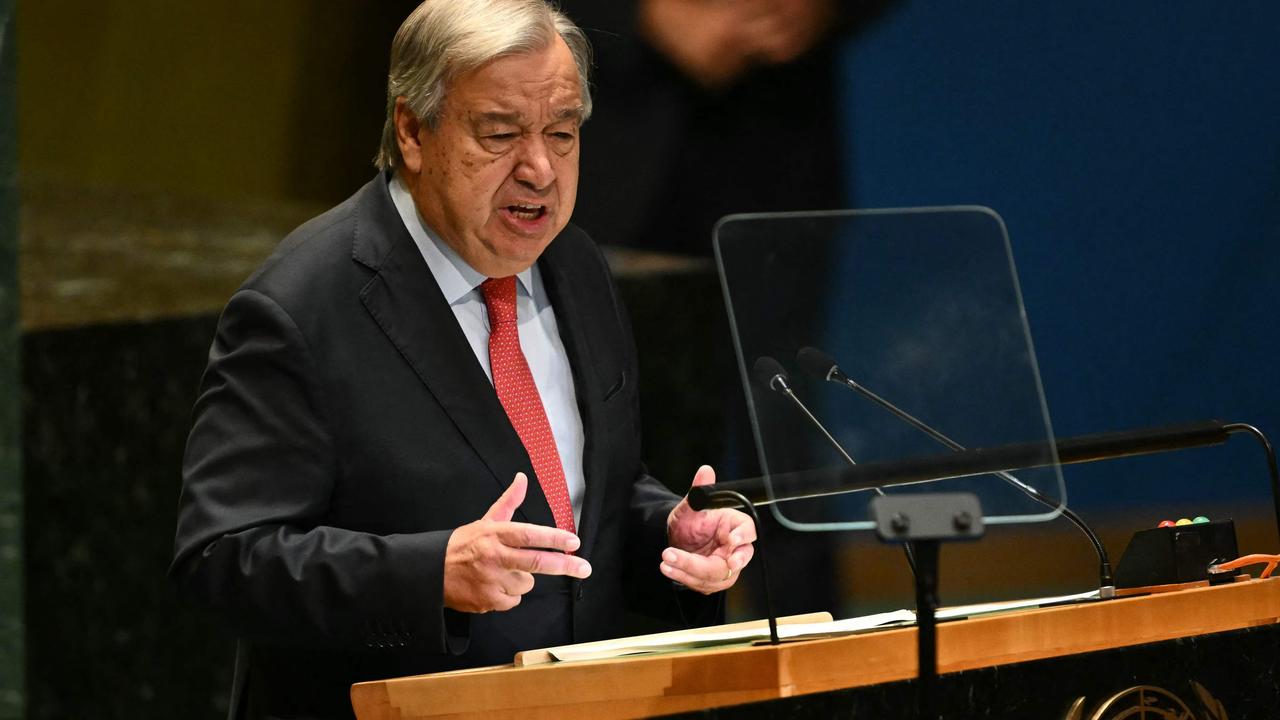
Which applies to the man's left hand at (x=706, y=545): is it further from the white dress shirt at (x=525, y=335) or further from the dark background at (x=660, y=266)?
the dark background at (x=660, y=266)

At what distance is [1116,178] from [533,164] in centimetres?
187

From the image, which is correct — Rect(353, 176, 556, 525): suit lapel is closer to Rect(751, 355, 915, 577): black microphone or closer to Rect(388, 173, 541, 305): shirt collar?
Rect(388, 173, 541, 305): shirt collar

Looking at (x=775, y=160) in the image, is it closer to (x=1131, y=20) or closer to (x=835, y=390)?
(x=1131, y=20)

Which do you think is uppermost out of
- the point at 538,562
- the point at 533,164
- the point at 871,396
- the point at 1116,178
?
the point at 1116,178

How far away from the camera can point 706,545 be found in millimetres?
1802

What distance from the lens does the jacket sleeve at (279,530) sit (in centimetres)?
159

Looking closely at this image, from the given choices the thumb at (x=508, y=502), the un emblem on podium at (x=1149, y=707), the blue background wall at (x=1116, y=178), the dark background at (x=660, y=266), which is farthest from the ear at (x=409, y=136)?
the blue background wall at (x=1116, y=178)

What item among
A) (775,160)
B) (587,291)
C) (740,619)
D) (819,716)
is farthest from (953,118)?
(819,716)

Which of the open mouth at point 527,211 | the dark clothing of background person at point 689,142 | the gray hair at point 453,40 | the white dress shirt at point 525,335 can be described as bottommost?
the white dress shirt at point 525,335

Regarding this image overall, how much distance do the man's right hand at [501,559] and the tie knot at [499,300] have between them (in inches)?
15.9

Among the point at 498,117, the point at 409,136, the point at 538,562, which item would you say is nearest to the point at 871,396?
the point at 538,562

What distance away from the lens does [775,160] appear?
10.7ft

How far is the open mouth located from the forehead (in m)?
0.12

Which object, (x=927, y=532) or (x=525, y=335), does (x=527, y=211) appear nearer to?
(x=525, y=335)
